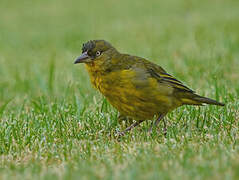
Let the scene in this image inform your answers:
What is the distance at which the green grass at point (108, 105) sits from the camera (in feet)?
11.5

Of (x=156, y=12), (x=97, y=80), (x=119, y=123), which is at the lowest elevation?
(x=119, y=123)

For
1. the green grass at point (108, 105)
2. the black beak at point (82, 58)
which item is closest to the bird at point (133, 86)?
the black beak at point (82, 58)

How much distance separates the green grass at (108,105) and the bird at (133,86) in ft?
0.69

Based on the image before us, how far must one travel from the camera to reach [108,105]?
5930mm

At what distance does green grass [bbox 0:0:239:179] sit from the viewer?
11.5 ft

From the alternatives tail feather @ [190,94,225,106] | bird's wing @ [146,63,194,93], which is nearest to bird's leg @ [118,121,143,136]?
bird's wing @ [146,63,194,93]

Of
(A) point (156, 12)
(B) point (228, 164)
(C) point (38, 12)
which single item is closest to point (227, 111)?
(B) point (228, 164)

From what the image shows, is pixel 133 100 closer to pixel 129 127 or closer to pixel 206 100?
pixel 129 127

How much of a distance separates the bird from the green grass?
209 millimetres

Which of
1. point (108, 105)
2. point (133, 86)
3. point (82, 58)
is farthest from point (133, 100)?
point (108, 105)

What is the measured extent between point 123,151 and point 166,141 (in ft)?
1.50

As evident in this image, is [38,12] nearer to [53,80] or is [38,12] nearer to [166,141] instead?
[53,80]

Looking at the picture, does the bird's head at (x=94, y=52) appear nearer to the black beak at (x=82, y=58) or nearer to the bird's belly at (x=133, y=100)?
the black beak at (x=82, y=58)

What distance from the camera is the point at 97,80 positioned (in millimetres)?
4984
